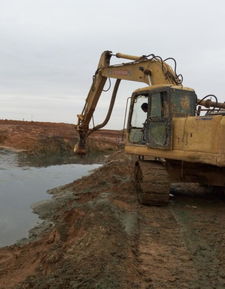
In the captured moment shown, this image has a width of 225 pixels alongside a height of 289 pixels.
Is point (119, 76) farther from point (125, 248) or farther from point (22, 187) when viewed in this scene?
point (125, 248)

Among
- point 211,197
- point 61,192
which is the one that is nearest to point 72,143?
point 61,192

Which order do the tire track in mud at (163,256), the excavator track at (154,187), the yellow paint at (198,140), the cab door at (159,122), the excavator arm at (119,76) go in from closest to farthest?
the tire track in mud at (163,256) → the yellow paint at (198,140) → the excavator track at (154,187) → the cab door at (159,122) → the excavator arm at (119,76)

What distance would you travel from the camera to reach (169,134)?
8.38 metres

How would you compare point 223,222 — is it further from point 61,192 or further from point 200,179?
point 61,192

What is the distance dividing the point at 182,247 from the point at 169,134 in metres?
3.11

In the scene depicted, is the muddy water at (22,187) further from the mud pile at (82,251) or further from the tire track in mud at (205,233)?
the tire track in mud at (205,233)

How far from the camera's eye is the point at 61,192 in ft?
41.7

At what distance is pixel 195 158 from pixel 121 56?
4.92 meters

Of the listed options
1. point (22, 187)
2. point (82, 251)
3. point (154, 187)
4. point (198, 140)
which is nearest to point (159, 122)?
point (198, 140)

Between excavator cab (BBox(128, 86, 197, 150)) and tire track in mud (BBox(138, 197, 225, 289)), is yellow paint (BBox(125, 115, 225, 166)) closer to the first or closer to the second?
excavator cab (BBox(128, 86, 197, 150))

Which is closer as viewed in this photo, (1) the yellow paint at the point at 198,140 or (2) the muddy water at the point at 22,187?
(1) the yellow paint at the point at 198,140

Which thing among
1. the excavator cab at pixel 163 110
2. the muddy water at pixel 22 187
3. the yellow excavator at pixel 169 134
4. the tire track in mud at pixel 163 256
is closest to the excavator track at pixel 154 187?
the yellow excavator at pixel 169 134

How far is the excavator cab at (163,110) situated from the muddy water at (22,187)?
11.1 feet

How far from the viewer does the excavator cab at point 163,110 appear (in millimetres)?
8539
